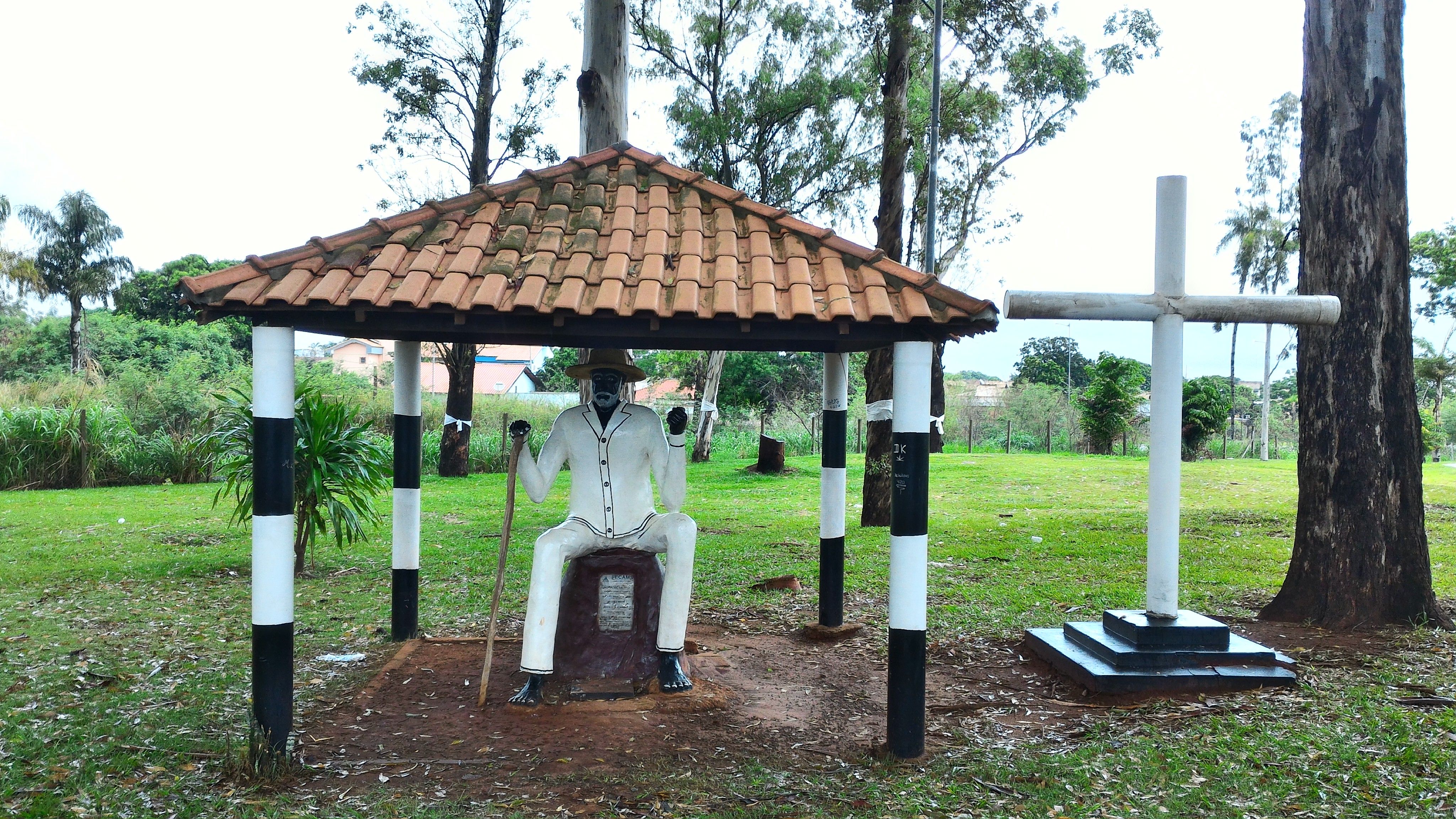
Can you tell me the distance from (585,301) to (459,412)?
14.0m

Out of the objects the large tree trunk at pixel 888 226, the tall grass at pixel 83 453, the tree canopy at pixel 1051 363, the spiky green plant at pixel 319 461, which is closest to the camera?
the spiky green plant at pixel 319 461

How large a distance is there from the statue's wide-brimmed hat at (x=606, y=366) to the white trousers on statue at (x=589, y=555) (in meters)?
0.82

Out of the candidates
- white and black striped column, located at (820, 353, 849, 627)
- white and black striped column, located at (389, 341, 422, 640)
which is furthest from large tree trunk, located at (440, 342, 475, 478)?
white and black striped column, located at (820, 353, 849, 627)

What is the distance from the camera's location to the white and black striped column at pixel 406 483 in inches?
243

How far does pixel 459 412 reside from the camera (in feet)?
56.9

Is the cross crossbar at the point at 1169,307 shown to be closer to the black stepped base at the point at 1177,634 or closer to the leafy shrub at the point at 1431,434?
the black stepped base at the point at 1177,634

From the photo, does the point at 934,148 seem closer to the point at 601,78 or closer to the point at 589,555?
the point at 601,78

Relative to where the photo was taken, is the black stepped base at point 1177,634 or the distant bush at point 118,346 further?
the distant bush at point 118,346

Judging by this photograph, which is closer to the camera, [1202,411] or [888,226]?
[888,226]

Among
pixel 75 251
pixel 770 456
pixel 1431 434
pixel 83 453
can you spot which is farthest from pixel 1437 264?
pixel 75 251

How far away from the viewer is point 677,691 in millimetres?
5105

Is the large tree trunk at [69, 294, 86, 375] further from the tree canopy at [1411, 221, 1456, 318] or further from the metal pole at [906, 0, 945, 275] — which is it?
the tree canopy at [1411, 221, 1456, 318]


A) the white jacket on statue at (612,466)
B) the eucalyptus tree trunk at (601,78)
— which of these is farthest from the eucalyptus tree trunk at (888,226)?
the white jacket on statue at (612,466)

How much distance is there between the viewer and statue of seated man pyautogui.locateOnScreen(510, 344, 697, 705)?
16.4 feet
